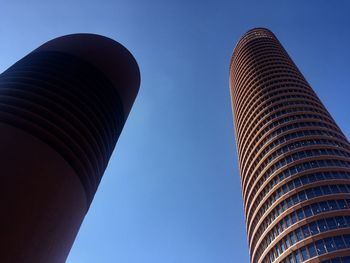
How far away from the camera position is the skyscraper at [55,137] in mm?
19219

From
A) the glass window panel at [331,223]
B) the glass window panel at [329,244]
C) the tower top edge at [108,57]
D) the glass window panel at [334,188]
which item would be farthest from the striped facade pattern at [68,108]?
the glass window panel at [334,188]

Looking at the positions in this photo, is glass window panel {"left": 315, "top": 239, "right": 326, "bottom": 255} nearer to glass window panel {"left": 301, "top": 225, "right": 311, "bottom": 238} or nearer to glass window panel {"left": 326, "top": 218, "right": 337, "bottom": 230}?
glass window panel {"left": 301, "top": 225, "right": 311, "bottom": 238}

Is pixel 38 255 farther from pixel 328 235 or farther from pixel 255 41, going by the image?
pixel 255 41

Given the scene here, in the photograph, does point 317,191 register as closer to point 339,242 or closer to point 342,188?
point 342,188

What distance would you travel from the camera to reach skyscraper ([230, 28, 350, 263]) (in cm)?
5662

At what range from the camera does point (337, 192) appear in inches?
2426

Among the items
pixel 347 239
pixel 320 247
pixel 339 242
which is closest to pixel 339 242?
pixel 339 242

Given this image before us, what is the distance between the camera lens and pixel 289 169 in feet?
230

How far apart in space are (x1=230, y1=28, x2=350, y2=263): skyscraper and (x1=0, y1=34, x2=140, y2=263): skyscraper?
124ft

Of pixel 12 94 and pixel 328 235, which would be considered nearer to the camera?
pixel 12 94

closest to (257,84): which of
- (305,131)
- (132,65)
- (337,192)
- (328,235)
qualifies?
(305,131)

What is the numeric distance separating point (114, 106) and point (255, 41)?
10182 cm

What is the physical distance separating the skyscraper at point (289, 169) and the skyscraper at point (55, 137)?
37.9m

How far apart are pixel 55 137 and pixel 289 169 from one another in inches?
2164
